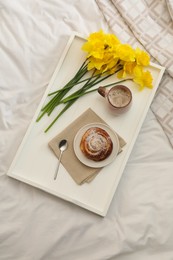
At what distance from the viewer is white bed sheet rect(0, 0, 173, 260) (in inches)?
39.1

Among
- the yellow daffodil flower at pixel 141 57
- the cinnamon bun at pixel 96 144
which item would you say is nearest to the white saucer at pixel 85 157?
the cinnamon bun at pixel 96 144

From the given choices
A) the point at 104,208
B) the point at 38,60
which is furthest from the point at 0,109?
the point at 104,208

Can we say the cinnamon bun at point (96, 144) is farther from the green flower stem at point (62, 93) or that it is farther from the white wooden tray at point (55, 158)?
the green flower stem at point (62, 93)

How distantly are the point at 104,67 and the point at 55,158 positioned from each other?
340mm

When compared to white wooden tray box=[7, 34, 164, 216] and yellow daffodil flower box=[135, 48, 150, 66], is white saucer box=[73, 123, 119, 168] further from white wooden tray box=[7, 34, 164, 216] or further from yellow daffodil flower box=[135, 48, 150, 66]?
yellow daffodil flower box=[135, 48, 150, 66]

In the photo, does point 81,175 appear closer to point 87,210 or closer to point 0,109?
point 87,210

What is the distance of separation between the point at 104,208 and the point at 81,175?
12 centimetres

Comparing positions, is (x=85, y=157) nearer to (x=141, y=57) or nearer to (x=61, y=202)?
(x=61, y=202)

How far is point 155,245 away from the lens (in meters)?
1.00

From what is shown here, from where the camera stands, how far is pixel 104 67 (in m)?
1.12

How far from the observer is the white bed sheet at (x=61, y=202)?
3.26 feet

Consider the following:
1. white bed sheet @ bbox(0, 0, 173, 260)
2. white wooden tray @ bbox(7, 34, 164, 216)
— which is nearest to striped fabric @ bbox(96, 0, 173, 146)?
white wooden tray @ bbox(7, 34, 164, 216)

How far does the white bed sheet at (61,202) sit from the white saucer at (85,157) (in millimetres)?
63

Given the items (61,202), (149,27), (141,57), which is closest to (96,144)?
(61,202)
